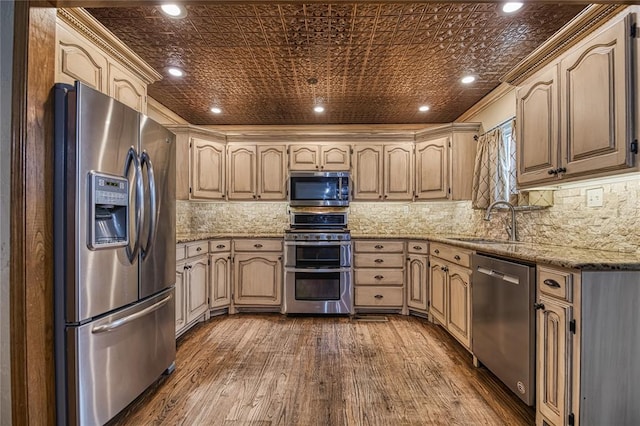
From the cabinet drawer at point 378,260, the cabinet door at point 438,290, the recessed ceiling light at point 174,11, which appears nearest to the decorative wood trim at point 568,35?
the cabinet door at point 438,290

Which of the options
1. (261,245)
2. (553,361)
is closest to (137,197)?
(261,245)

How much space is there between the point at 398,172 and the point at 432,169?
42cm

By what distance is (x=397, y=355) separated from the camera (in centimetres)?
269

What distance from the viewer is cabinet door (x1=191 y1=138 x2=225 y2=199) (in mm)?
3891

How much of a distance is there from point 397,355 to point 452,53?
8.21 feet

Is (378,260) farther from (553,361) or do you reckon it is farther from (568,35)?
(568,35)

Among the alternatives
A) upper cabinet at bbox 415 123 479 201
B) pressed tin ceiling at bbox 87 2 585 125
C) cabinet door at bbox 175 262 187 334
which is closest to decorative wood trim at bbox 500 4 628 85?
pressed tin ceiling at bbox 87 2 585 125

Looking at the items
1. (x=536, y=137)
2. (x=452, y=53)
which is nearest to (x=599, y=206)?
(x=536, y=137)

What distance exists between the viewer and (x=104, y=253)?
1.65 metres

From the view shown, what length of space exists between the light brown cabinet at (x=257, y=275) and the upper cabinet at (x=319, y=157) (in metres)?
1.07

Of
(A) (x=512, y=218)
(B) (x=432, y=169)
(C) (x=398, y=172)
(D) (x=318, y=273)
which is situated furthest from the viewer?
(C) (x=398, y=172)

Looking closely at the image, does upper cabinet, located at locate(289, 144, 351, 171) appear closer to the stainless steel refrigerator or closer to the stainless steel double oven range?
the stainless steel double oven range

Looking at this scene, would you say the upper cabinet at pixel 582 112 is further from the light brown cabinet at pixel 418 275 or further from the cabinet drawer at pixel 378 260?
the cabinet drawer at pixel 378 260

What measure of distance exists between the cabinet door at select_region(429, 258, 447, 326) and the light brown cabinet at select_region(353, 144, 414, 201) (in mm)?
1080
